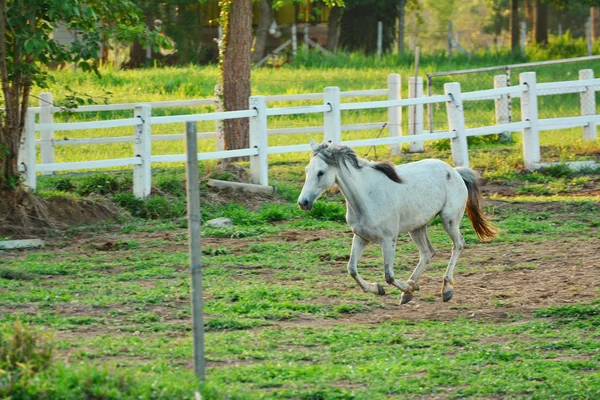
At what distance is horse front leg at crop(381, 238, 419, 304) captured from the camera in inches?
334

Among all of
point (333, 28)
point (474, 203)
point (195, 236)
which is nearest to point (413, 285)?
point (474, 203)

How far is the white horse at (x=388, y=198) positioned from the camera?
327 inches

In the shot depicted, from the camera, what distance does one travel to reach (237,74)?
16.1 metres

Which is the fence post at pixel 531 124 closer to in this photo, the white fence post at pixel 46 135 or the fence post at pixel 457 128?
the fence post at pixel 457 128

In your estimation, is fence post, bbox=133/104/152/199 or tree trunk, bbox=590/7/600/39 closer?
fence post, bbox=133/104/152/199

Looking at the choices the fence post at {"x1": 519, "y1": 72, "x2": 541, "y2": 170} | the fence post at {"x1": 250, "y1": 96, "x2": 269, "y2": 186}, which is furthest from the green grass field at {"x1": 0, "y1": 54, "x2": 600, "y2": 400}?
the fence post at {"x1": 519, "y1": 72, "x2": 541, "y2": 170}

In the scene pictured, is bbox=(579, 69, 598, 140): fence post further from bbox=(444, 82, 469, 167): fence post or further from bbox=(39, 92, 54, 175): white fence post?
bbox=(39, 92, 54, 175): white fence post

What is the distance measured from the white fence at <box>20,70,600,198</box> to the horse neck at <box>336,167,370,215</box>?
4.81 meters

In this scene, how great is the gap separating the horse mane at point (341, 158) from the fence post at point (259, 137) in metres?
5.53

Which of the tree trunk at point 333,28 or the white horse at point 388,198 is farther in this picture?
the tree trunk at point 333,28

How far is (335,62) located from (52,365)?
2748 centimetres

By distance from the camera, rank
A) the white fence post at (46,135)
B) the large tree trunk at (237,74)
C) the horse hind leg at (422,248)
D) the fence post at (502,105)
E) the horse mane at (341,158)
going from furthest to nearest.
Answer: the fence post at (502,105) → the large tree trunk at (237,74) → the white fence post at (46,135) → the horse hind leg at (422,248) → the horse mane at (341,158)

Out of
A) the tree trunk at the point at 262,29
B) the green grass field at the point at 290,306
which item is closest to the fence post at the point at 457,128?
the green grass field at the point at 290,306

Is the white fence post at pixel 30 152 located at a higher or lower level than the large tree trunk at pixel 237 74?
lower
